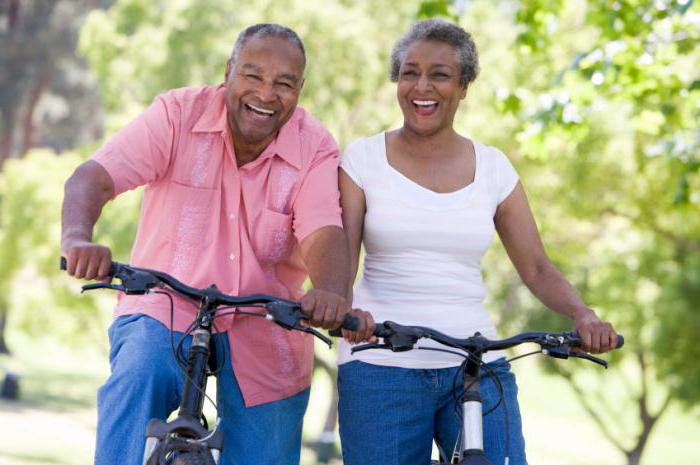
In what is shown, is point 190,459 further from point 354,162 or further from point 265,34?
point 265,34

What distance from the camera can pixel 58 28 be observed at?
140ft

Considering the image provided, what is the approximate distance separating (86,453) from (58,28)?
2418 cm

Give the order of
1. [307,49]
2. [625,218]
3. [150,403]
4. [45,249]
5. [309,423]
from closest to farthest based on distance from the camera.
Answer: [150,403] → [625,218] → [307,49] → [45,249] → [309,423]

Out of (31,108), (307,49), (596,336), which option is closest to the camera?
(596,336)

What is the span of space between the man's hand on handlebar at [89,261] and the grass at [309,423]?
13.6 metres

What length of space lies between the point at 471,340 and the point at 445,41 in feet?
3.88

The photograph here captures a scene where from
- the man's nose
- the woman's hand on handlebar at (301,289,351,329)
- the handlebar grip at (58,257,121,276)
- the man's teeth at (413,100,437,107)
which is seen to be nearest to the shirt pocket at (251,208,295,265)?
the man's nose

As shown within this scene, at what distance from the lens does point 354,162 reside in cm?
423

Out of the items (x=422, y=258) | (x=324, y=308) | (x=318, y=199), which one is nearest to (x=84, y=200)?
(x=318, y=199)

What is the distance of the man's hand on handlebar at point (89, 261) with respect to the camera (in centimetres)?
327

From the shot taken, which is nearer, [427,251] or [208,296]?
[208,296]

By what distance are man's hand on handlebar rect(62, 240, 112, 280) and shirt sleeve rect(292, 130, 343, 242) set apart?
895 mm

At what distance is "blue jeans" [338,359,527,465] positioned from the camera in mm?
3959

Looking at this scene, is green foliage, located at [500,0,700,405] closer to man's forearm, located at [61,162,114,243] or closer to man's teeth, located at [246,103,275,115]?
man's teeth, located at [246,103,275,115]
